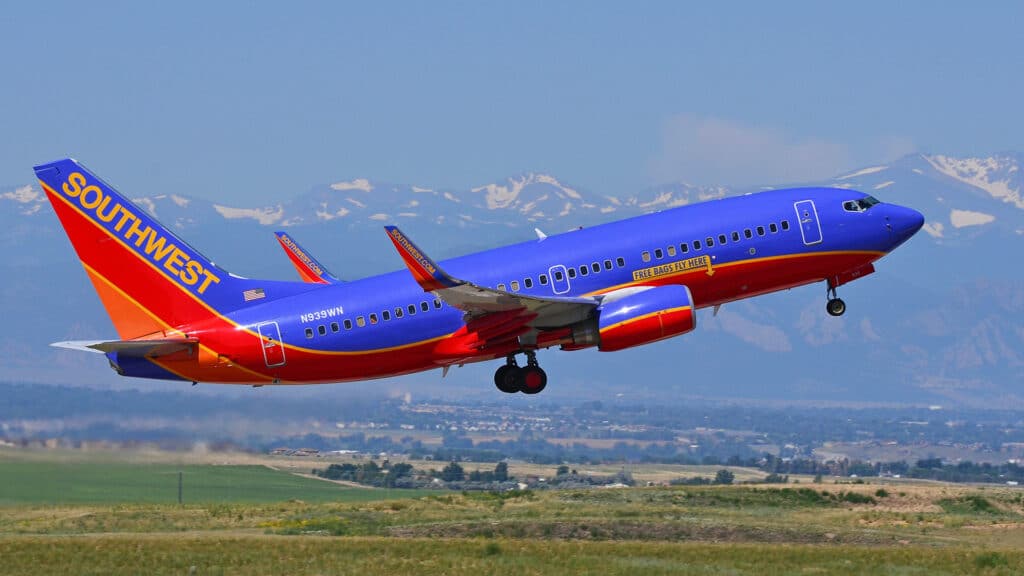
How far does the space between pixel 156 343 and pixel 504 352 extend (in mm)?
12040

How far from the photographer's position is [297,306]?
54906 mm

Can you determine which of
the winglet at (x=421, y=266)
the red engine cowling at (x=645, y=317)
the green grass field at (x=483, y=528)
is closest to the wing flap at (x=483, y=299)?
the winglet at (x=421, y=266)

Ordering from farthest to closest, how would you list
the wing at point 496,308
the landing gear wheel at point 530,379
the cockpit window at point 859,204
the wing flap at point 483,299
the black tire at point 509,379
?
the cockpit window at point 859,204 → the black tire at point 509,379 → the landing gear wheel at point 530,379 → the wing at point 496,308 → the wing flap at point 483,299

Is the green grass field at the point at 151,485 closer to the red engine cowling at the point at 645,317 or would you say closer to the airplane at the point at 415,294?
the airplane at the point at 415,294

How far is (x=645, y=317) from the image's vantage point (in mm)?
53062

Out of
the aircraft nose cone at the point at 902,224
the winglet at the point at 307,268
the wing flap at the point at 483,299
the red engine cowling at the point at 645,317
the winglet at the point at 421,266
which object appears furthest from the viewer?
the winglet at the point at 307,268

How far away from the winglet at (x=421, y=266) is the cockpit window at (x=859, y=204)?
15767mm

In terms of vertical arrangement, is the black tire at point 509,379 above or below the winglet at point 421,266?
below

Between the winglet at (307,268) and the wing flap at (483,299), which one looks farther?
the winglet at (307,268)

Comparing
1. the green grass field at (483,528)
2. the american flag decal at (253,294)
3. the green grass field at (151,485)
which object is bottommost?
the green grass field at (483,528)

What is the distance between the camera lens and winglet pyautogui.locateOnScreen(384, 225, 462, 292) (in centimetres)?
4844

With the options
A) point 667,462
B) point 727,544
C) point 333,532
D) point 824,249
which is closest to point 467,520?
point 333,532

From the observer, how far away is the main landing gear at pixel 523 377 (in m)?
56.4

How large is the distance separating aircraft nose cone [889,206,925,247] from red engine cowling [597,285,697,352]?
30.3 ft
